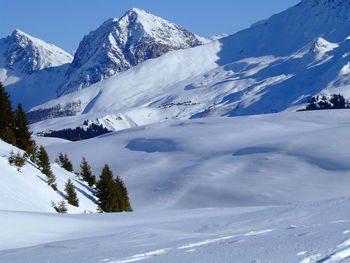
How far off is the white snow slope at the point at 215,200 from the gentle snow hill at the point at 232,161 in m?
0.10

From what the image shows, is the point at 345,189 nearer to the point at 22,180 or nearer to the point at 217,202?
the point at 217,202

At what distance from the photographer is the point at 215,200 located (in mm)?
36781

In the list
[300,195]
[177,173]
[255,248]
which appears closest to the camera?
[255,248]

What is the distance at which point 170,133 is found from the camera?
68625 millimetres

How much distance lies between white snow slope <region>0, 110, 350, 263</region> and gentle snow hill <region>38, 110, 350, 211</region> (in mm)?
98

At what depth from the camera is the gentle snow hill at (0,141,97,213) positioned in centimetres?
1741

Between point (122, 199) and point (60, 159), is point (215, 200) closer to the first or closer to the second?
point (122, 199)

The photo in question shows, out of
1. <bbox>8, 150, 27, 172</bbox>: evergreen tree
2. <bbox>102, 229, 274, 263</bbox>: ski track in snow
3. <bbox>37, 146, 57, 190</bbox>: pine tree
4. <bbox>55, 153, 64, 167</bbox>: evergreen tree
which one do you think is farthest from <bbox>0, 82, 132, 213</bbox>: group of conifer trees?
<bbox>102, 229, 274, 263</bbox>: ski track in snow

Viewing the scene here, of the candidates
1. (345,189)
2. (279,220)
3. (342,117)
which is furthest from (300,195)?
(342,117)

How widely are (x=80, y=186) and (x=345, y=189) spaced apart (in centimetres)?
1649

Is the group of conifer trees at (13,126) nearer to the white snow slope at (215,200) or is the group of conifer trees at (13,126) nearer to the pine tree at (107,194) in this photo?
the pine tree at (107,194)

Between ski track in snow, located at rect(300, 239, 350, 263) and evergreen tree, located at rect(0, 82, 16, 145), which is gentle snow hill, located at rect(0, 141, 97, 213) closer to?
evergreen tree, located at rect(0, 82, 16, 145)

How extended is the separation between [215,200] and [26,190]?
1905 centimetres

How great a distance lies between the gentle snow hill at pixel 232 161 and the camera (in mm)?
36812
